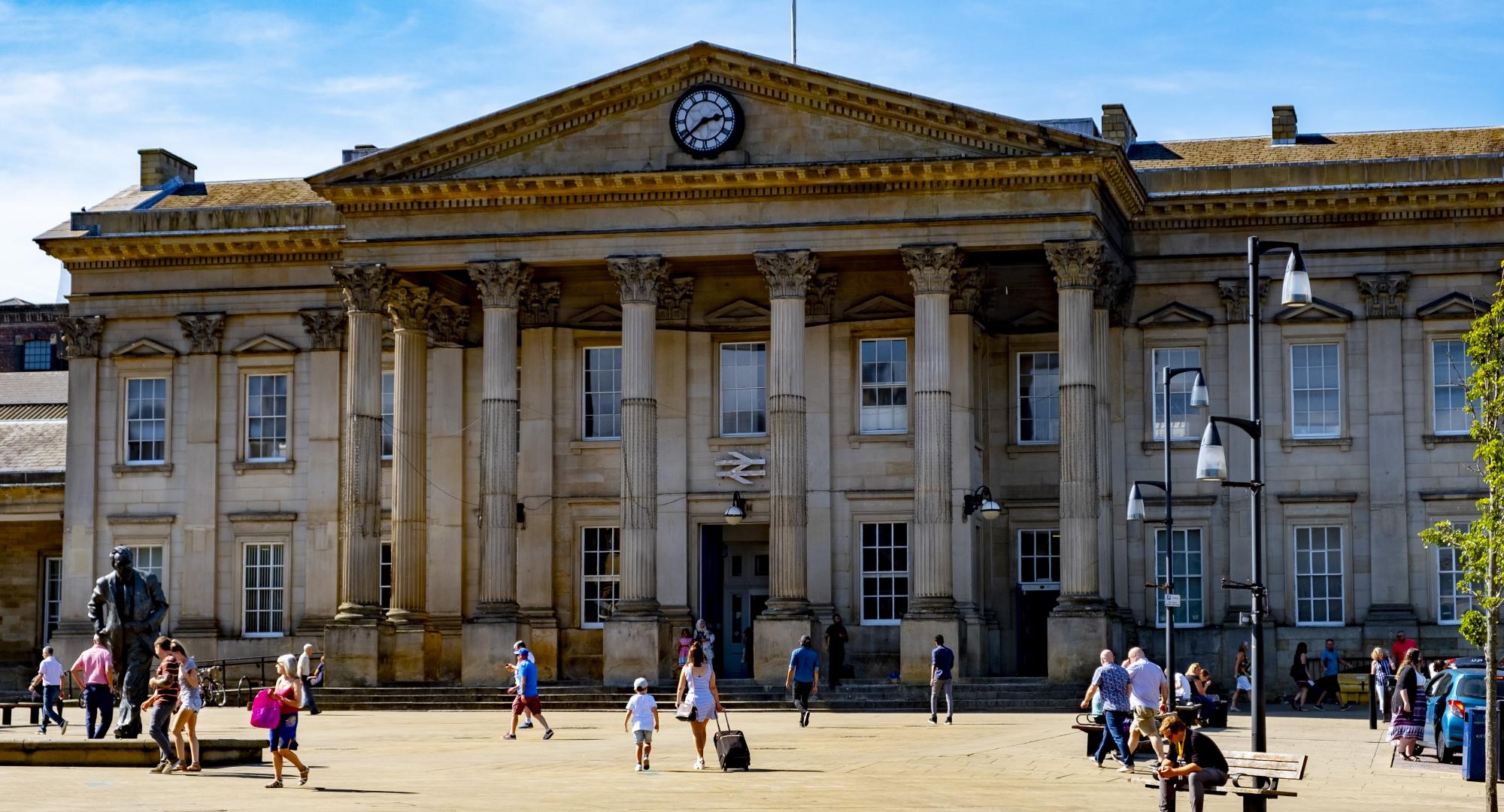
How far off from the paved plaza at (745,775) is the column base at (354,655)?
6.70 m

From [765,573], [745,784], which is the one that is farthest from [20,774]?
[765,573]

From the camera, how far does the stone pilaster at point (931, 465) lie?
41219mm

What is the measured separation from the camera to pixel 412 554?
1791 inches

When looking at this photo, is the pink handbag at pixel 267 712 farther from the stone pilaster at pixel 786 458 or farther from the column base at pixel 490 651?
the column base at pixel 490 651

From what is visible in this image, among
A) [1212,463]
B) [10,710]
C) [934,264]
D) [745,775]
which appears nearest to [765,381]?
[934,264]

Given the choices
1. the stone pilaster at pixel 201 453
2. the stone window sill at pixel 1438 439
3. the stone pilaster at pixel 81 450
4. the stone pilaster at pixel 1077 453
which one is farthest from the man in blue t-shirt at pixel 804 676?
the stone pilaster at pixel 81 450

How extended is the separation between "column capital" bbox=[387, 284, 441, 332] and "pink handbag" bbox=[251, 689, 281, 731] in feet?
72.7

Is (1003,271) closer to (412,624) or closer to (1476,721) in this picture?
(412,624)

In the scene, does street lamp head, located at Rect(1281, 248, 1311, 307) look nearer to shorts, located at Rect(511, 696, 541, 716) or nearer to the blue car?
the blue car

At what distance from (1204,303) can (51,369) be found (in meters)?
46.9

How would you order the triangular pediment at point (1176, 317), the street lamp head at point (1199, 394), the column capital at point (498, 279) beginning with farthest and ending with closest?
the triangular pediment at point (1176, 317) → the column capital at point (498, 279) → the street lamp head at point (1199, 394)

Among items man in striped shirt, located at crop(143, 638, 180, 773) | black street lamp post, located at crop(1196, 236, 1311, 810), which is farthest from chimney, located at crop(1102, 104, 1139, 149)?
man in striped shirt, located at crop(143, 638, 180, 773)

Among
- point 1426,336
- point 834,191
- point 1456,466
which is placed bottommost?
point 1456,466

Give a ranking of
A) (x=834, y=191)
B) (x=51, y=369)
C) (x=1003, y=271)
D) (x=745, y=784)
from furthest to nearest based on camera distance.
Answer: (x=51, y=369), (x=1003, y=271), (x=834, y=191), (x=745, y=784)
